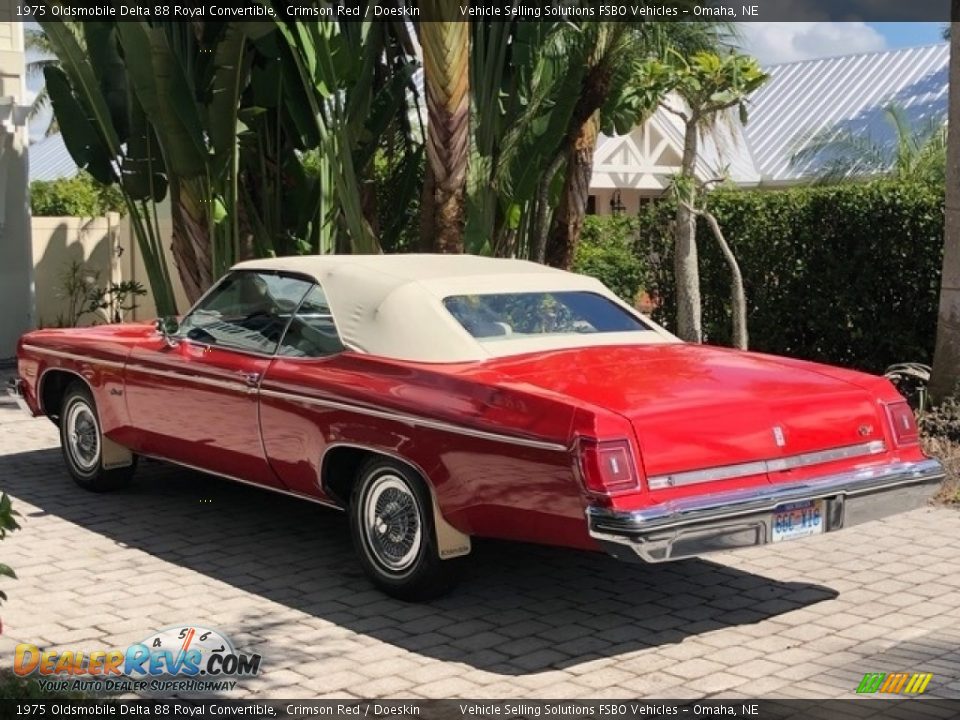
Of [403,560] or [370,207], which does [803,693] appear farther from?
[370,207]

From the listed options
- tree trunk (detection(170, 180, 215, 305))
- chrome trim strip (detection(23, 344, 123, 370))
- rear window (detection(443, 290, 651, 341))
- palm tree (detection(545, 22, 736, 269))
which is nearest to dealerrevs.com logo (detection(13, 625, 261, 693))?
rear window (detection(443, 290, 651, 341))

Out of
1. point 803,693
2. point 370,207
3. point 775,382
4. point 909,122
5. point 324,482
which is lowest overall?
point 803,693

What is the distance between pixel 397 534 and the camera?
6.27 m

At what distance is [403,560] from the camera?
6234 millimetres

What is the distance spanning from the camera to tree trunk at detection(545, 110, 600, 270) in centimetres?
1277

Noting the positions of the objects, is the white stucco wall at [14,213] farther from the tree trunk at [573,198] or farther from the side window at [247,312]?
the side window at [247,312]

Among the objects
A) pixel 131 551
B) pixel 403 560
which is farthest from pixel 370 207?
pixel 403 560

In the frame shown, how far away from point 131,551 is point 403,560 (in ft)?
6.18

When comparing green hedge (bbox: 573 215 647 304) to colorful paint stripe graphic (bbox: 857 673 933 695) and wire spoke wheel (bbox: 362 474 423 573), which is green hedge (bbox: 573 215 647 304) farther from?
colorful paint stripe graphic (bbox: 857 673 933 695)

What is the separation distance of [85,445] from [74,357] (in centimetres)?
61

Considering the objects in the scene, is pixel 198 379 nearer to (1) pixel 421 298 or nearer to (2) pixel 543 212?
(1) pixel 421 298

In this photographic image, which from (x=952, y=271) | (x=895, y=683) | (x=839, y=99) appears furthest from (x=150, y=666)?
(x=839, y=99)

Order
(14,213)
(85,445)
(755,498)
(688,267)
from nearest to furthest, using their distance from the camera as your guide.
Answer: (755,498) < (85,445) < (688,267) < (14,213)

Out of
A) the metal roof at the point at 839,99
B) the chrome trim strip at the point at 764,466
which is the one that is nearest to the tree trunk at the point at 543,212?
the chrome trim strip at the point at 764,466
